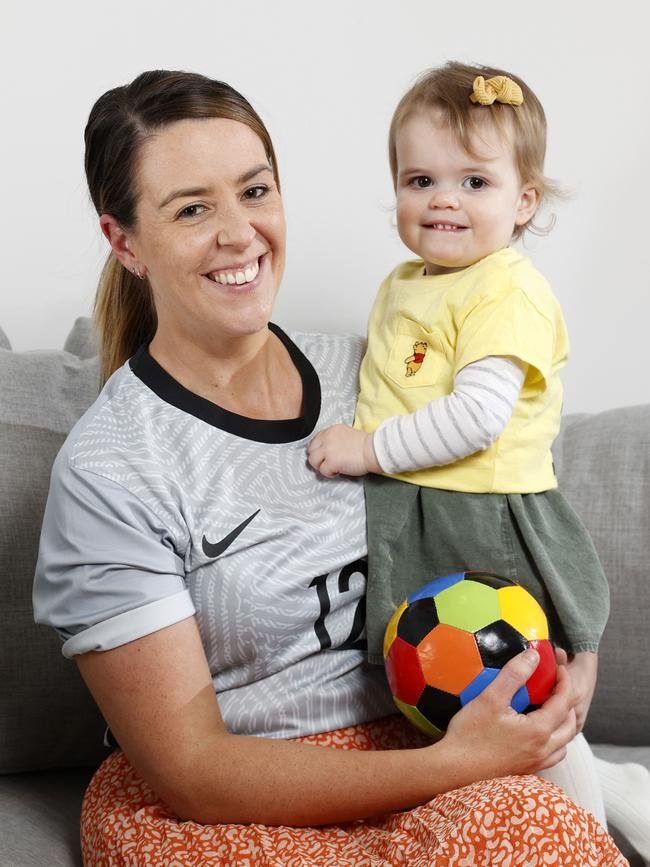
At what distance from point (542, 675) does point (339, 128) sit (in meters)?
1.33

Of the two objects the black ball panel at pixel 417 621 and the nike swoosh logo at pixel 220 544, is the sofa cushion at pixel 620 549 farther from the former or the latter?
the nike swoosh logo at pixel 220 544

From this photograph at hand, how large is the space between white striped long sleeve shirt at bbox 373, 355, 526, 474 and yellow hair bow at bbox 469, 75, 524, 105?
1.33 ft

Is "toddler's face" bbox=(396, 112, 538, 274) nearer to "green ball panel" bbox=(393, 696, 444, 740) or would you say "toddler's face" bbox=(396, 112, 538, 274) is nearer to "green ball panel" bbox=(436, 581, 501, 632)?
"green ball panel" bbox=(436, 581, 501, 632)

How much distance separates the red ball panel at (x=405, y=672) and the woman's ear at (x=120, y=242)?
679mm

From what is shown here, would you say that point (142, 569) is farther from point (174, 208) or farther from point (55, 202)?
point (55, 202)

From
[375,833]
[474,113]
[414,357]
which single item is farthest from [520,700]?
[474,113]

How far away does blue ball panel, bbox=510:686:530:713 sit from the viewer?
1.37 m

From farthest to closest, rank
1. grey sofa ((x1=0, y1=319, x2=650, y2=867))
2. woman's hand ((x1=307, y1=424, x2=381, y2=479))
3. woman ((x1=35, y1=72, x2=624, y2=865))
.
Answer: grey sofa ((x1=0, y1=319, x2=650, y2=867)) → woman's hand ((x1=307, y1=424, x2=381, y2=479)) → woman ((x1=35, y1=72, x2=624, y2=865))

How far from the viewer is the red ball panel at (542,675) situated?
4.52 ft

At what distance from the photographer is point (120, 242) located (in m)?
1.57

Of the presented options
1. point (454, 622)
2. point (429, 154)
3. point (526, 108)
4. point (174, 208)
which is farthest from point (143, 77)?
Result: point (454, 622)

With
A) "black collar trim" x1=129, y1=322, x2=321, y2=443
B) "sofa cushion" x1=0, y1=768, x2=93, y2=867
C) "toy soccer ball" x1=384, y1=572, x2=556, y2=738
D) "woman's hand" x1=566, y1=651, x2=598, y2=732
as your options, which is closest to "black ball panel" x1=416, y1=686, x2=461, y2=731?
"toy soccer ball" x1=384, y1=572, x2=556, y2=738

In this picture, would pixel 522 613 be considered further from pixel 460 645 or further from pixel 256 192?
pixel 256 192

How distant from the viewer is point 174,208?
4.85ft
